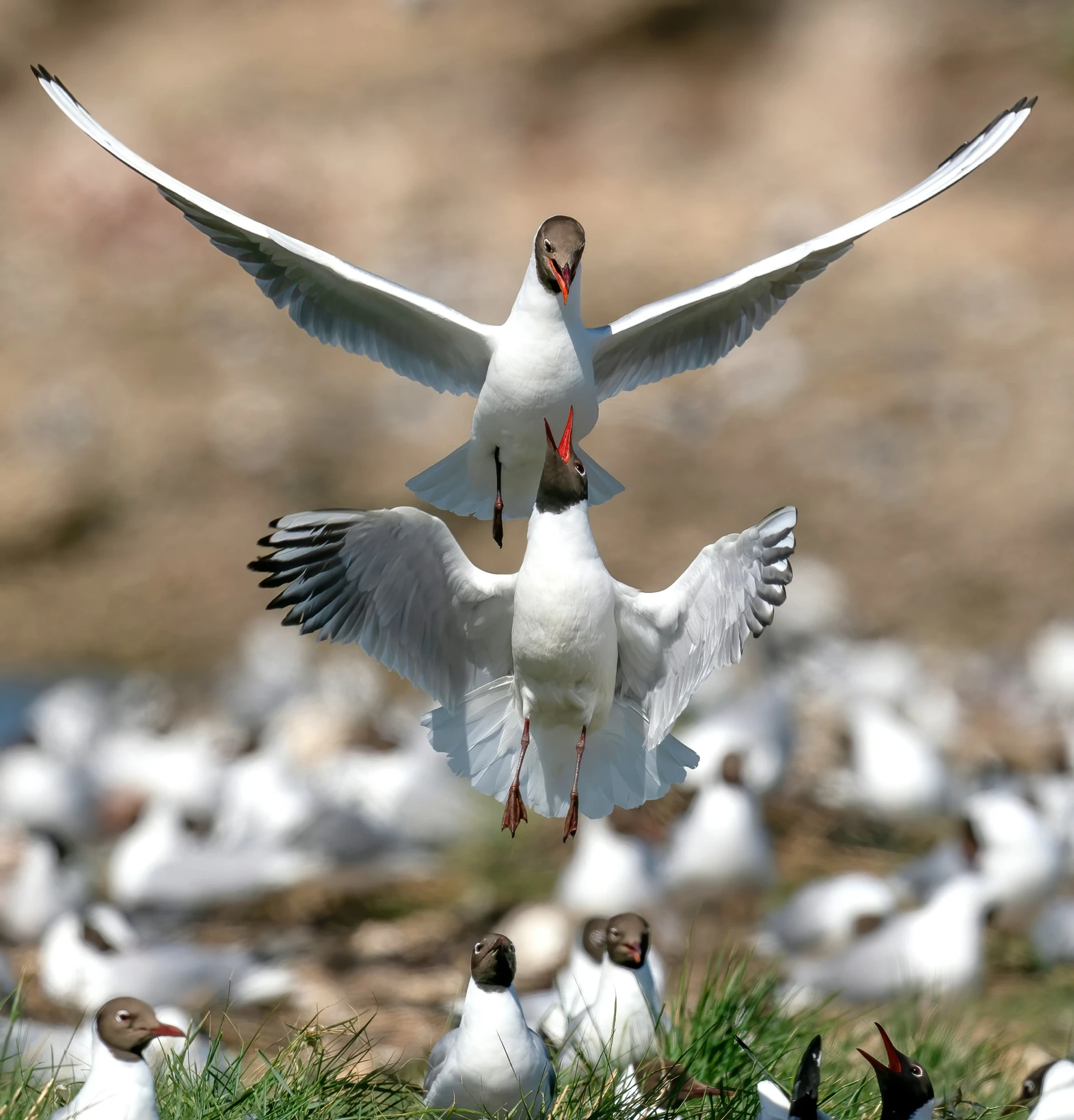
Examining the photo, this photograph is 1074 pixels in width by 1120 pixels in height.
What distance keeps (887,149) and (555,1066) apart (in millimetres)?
11511

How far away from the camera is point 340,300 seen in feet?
15.8

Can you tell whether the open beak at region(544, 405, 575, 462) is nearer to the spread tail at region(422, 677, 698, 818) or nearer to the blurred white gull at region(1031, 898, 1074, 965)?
the spread tail at region(422, 677, 698, 818)

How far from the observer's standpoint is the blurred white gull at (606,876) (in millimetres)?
7504

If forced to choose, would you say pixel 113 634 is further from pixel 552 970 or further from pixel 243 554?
pixel 552 970

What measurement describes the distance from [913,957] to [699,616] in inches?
154

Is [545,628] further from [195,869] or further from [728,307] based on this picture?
[195,869]

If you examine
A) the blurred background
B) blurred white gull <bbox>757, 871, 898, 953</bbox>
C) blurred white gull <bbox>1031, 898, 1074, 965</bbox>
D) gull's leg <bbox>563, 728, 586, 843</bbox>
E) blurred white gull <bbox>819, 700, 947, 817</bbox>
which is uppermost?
the blurred background

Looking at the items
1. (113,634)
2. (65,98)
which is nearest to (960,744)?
(113,634)

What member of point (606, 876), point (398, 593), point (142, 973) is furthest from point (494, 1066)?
point (606, 876)

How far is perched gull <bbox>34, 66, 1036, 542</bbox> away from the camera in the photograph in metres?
4.12

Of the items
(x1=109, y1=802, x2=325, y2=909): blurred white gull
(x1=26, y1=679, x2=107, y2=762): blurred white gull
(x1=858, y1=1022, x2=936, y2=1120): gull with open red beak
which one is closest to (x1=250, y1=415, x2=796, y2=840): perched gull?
(x1=858, y1=1022, x2=936, y2=1120): gull with open red beak

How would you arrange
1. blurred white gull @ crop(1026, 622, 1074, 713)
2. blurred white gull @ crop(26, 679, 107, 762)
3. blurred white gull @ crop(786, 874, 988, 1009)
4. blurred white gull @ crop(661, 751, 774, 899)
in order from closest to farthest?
blurred white gull @ crop(786, 874, 988, 1009)
blurred white gull @ crop(661, 751, 774, 899)
blurred white gull @ crop(26, 679, 107, 762)
blurred white gull @ crop(1026, 622, 1074, 713)

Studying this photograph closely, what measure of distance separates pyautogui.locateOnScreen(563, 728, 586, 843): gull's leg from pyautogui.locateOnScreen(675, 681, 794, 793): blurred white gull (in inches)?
180

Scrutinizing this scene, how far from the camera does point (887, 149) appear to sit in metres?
14.2
